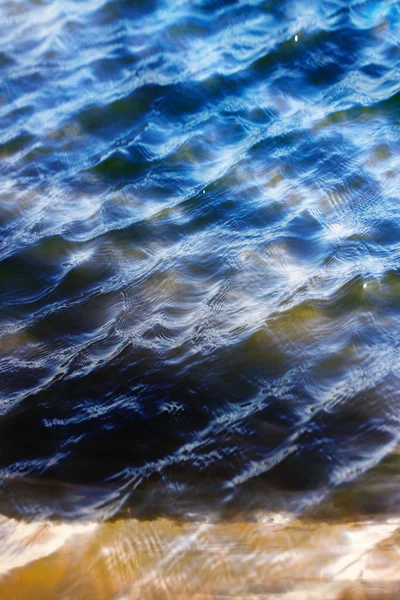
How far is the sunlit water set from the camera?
1.85m

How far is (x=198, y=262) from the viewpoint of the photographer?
2.74 meters

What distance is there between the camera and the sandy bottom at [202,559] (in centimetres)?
156

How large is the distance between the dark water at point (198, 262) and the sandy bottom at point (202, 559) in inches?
2.6

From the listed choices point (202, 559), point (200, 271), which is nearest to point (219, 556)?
point (202, 559)

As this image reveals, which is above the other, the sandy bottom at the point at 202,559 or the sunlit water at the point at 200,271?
the sunlit water at the point at 200,271

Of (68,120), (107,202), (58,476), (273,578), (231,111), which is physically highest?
(68,120)

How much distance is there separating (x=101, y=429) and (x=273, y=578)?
2.35 ft

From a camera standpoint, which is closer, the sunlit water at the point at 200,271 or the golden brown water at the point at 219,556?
the golden brown water at the point at 219,556

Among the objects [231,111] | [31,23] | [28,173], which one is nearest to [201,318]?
[28,173]

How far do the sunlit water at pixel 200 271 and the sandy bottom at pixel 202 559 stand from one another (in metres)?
0.03

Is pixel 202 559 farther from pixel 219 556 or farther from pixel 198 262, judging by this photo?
pixel 198 262

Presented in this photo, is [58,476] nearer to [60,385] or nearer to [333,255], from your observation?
[60,385]

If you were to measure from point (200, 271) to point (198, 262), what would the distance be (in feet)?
0.23

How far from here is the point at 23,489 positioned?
6.03 ft
